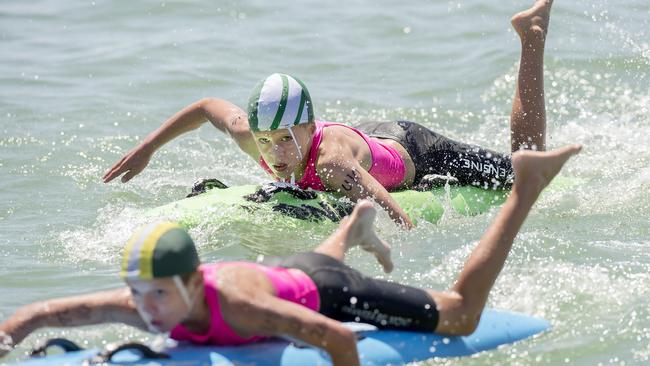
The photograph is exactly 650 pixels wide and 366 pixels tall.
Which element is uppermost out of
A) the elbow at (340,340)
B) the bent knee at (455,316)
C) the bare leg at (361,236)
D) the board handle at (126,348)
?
the bare leg at (361,236)

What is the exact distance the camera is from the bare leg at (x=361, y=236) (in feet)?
19.0

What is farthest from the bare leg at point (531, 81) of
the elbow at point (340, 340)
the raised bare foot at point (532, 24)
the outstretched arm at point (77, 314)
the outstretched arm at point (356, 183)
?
the outstretched arm at point (77, 314)

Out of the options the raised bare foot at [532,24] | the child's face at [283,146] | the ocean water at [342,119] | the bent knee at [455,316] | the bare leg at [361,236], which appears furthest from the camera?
the raised bare foot at [532,24]

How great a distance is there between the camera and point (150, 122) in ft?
37.0

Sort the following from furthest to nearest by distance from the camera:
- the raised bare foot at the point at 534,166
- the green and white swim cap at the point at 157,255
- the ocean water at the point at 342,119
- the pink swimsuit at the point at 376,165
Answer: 1. the pink swimsuit at the point at 376,165
2. the ocean water at the point at 342,119
3. the raised bare foot at the point at 534,166
4. the green and white swim cap at the point at 157,255

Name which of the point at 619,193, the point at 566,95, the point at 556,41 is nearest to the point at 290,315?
the point at 619,193

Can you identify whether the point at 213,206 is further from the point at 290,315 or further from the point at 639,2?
the point at 639,2

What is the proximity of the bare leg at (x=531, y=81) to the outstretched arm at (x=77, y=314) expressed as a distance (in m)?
4.17

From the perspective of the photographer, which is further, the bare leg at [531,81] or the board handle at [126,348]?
the bare leg at [531,81]

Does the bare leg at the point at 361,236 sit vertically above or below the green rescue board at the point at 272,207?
above

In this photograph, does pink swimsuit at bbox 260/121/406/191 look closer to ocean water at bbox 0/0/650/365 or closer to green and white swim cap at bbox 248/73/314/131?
green and white swim cap at bbox 248/73/314/131

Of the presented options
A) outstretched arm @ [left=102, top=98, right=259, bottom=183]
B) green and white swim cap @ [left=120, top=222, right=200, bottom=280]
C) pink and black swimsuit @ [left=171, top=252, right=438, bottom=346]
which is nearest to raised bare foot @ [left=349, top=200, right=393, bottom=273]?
pink and black swimsuit @ [left=171, top=252, right=438, bottom=346]

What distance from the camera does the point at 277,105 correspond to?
7.29 metres

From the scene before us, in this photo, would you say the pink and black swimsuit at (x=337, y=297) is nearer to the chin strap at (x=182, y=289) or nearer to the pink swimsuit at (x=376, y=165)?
the chin strap at (x=182, y=289)
